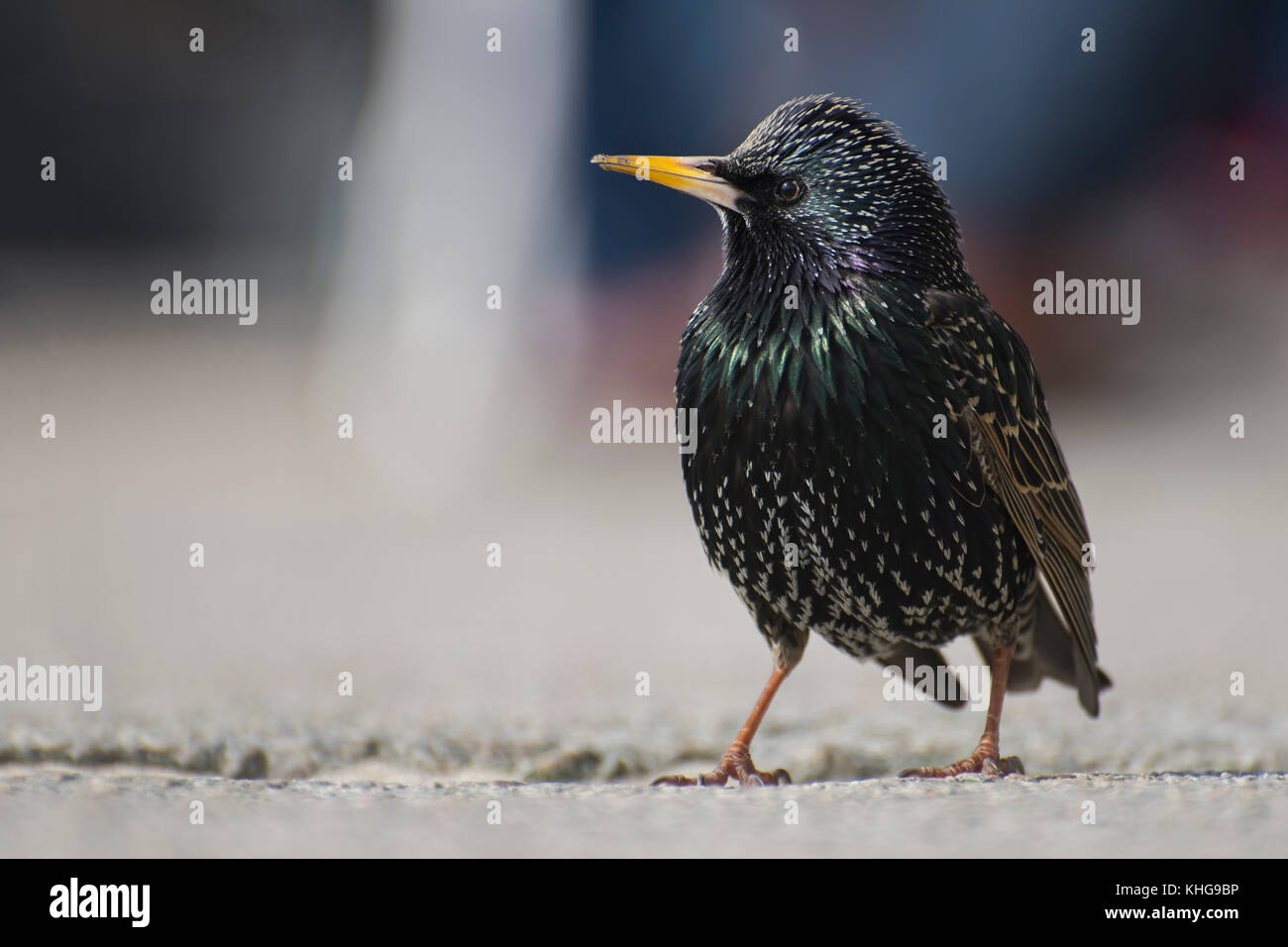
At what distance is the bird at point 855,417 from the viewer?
8.57 feet

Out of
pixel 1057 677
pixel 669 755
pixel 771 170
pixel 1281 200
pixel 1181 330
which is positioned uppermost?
pixel 1281 200

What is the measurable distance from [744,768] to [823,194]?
1280mm

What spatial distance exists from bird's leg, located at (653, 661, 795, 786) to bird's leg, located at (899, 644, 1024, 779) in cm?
33

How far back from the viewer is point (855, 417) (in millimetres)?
2594

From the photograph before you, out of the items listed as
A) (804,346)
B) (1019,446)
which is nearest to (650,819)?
(804,346)

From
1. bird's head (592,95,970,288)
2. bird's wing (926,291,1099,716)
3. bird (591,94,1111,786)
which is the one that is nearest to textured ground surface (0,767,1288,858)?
bird (591,94,1111,786)

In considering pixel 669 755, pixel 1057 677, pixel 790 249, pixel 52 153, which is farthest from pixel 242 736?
pixel 52 153

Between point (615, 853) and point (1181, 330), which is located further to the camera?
point (1181, 330)

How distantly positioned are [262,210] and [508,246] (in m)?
3.22

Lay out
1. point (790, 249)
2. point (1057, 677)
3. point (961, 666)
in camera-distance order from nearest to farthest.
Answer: point (790, 249), point (1057, 677), point (961, 666)

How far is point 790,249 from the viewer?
278cm

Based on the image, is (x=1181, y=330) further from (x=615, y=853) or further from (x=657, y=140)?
(x=615, y=853)

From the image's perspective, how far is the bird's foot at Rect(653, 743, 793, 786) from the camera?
289 centimetres

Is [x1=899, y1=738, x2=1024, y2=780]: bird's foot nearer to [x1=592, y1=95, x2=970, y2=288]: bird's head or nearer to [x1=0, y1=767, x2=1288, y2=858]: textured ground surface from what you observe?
[x1=0, y1=767, x2=1288, y2=858]: textured ground surface
